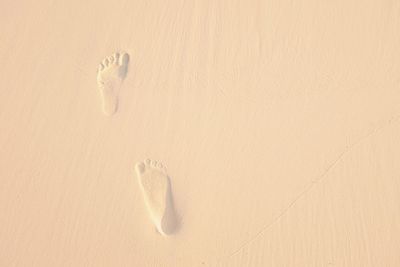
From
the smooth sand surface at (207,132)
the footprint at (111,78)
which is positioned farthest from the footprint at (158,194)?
the footprint at (111,78)

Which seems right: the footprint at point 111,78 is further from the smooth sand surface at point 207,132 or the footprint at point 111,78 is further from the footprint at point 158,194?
the footprint at point 158,194

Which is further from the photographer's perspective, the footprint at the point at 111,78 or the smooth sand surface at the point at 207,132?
the footprint at the point at 111,78

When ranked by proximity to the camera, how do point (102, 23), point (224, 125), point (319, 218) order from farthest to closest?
point (102, 23)
point (224, 125)
point (319, 218)

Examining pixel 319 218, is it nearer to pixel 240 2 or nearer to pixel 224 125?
pixel 224 125

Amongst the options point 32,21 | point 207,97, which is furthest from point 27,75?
point 207,97

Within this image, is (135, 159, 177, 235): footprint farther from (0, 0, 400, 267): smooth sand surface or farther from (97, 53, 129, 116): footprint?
(97, 53, 129, 116): footprint

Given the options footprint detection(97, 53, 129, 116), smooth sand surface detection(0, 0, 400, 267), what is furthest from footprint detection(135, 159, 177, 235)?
footprint detection(97, 53, 129, 116)
